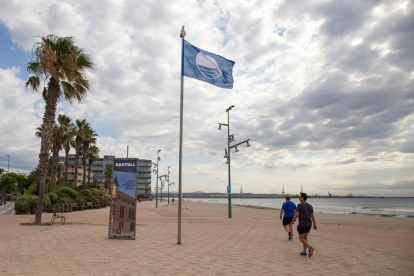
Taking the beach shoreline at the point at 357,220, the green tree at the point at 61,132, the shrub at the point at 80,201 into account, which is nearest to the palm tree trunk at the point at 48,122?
the shrub at the point at 80,201

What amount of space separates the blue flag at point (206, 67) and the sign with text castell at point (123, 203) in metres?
3.66

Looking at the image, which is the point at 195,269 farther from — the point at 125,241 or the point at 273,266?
the point at 125,241

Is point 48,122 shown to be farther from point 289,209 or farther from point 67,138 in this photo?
point 67,138

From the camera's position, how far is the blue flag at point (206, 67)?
10.6m

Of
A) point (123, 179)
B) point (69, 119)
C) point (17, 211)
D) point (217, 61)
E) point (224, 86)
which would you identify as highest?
point (69, 119)

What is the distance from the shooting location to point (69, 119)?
113ft

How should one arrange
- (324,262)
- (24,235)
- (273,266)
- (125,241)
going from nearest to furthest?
(273,266) → (324,262) → (125,241) → (24,235)

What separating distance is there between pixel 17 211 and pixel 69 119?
14196 mm

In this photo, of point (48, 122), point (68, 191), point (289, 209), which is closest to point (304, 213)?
point (289, 209)

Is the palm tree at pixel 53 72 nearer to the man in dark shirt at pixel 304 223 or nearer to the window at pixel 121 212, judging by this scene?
the window at pixel 121 212

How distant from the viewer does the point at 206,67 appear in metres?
10.9

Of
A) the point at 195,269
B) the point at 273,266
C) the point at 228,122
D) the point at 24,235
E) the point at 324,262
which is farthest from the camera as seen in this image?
the point at 228,122

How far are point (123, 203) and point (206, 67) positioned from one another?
5482 mm

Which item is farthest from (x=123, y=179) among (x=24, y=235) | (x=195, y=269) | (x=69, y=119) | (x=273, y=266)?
(x=69, y=119)
